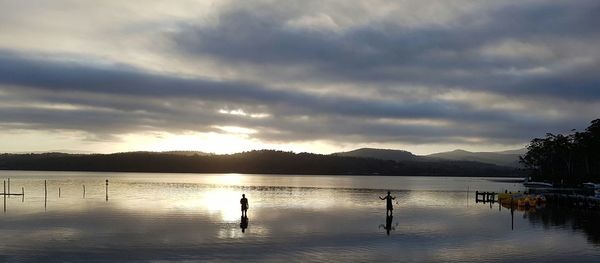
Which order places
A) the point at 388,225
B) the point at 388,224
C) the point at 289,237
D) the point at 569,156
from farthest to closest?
the point at 569,156 → the point at 388,224 → the point at 388,225 → the point at 289,237

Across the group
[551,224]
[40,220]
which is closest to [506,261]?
[551,224]

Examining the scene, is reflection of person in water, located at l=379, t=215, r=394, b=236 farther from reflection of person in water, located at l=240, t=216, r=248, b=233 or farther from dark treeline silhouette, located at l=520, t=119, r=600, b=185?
dark treeline silhouette, located at l=520, t=119, r=600, b=185

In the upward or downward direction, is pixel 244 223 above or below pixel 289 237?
below

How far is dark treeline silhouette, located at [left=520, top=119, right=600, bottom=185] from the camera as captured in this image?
385ft

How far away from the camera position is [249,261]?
25.5 metres

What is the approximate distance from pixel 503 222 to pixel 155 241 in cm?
2890

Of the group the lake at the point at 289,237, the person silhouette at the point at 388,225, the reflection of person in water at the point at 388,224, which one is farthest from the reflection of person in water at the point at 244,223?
the reflection of person in water at the point at 388,224

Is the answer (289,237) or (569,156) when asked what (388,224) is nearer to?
(289,237)

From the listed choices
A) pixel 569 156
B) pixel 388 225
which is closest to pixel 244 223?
pixel 388 225

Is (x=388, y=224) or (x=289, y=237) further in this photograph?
(x=388, y=224)

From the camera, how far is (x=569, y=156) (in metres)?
143

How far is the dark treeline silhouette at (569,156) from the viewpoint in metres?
117

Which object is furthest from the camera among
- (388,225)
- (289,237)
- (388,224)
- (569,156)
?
(569,156)

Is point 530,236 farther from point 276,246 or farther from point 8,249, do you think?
point 8,249
